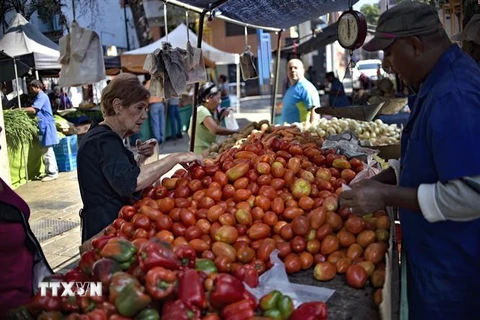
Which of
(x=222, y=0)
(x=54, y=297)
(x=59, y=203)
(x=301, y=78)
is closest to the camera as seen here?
(x=54, y=297)

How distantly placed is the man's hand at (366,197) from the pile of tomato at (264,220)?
1.07 ft

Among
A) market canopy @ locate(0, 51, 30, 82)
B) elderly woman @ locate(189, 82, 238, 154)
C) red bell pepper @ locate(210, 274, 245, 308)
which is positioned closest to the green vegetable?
market canopy @ locate(0, 51, 30, 82)

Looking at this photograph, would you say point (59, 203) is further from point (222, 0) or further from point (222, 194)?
point (222, 194)

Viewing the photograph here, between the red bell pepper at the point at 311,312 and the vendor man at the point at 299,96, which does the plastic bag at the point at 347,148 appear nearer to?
the red bell pepper at the point at 311,312

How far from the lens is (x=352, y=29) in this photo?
5.03 meters

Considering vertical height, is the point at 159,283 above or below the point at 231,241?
above

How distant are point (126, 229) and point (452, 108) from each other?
173cm

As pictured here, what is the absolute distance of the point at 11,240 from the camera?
223cm

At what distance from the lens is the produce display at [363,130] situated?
5.93 m

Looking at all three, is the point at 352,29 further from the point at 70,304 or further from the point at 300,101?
the point at 70,304

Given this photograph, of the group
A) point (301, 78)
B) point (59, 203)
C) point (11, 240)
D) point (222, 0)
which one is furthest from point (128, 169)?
point (59, 203)

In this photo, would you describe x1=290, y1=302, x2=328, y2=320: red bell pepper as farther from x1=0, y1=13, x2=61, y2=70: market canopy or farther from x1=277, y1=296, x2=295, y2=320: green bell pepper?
x1=0, y1=13, x2=61, y2=70: market canopy

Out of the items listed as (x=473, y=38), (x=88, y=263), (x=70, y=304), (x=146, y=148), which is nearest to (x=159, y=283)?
(x=70, y=304)

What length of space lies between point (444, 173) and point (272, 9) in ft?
16.7
